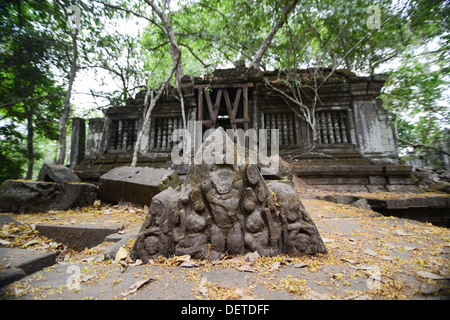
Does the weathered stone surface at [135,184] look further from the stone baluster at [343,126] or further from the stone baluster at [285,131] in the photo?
the stone baluster at [343,126]

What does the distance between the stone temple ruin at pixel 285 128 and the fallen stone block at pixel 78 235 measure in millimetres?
3819

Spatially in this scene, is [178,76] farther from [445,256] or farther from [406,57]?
[406,57]

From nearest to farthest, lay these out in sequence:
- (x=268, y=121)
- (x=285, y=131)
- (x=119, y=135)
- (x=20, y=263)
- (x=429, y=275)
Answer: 1. (x=429, y=275)
2. (x=20, y=263)
3. (x=285, y=131)
4. (x=268, y=121)
5. (x=119, y=135)

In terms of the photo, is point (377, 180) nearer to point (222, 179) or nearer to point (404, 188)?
point (404, 188)

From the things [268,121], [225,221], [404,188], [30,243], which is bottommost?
[30,243]

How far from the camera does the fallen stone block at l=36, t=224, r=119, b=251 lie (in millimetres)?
2912

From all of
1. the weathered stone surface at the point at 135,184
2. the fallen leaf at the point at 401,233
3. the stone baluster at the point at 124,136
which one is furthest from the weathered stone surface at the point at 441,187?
the stone baluster at the point at 124,136

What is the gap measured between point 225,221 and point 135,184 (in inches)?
128

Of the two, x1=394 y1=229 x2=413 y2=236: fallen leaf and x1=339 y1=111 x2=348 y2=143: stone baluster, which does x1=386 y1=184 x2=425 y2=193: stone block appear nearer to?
x1=339 y1=111 x2=348 y2=143: stone baluster

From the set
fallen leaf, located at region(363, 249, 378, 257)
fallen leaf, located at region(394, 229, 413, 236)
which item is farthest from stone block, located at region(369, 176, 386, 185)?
fallen leaf, located at region(363, 249, 378, 257)

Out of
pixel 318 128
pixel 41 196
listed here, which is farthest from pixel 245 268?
pixel 318 128

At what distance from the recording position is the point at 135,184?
4574 millimetres

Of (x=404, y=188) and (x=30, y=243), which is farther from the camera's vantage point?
(x=404, y=188)

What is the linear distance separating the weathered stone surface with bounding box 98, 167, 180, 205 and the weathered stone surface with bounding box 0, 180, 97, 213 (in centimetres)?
40
